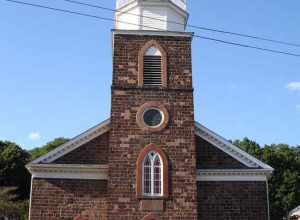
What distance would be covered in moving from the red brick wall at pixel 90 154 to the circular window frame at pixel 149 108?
216 cm

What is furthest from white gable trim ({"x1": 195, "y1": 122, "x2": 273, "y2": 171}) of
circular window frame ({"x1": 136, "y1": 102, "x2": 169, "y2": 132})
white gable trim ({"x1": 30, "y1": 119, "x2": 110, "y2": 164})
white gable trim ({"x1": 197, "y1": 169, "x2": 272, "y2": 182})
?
white gable trim ({"x1": 30, "y1": 119, "x2": 110, "y2": 164})

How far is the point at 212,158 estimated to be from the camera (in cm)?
2336

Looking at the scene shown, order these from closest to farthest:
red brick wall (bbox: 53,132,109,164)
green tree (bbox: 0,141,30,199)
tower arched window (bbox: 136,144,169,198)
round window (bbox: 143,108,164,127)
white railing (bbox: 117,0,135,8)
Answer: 1. tower arched window (bbox: 136,144,169,198)
2. round window (bbox: 143,108,164,127)
3. red brick wall (bbox: 53,132,109,164)
4. white railing (bbox: 117,0,135,8)
5. green tree (bbox: 0,141,30,199)

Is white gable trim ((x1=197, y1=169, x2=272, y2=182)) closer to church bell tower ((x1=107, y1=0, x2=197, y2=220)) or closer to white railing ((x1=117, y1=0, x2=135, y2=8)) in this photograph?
church bell tower ((x1=107, y1=0, x2=197, y2=220))

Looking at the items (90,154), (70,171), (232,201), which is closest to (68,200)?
(70,171)

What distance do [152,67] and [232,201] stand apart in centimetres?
774

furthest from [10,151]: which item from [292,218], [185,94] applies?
[185,94]

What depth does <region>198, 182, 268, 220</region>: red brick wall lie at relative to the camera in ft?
73.8

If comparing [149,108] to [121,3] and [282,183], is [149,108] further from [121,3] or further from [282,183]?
[282,183]

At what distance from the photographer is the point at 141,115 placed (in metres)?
22.3

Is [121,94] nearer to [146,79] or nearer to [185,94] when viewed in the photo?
[146,79]

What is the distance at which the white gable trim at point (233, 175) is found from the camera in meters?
22.9

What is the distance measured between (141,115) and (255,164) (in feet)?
20.9

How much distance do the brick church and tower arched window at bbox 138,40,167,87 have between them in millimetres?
50
